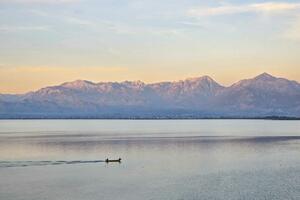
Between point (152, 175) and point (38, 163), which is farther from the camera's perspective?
point (38, 163)

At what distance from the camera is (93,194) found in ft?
169

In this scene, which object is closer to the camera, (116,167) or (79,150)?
(116,167)

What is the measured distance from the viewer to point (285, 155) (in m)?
90.4

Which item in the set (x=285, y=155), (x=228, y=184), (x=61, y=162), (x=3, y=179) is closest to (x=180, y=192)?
(x=228, y=184)

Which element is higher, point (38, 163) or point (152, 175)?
point (38, 163)

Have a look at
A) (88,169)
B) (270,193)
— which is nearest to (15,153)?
(88,169)

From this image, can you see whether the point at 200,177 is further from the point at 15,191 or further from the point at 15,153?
the point at 15,153

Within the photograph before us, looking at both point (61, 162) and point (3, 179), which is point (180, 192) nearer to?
point (3, 179)

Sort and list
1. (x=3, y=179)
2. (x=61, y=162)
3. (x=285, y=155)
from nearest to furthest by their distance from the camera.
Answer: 1. (x=3, y=179)
2. (x=61, y=162)
3. (x=285, y=155)

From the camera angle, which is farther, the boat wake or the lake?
the boat wake

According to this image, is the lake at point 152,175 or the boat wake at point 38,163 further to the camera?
the boat wake at point 38,163

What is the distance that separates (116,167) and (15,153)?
31.0 meters

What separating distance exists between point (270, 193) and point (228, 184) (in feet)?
20.9

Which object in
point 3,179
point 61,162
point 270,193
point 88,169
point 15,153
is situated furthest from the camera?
point 15,153
